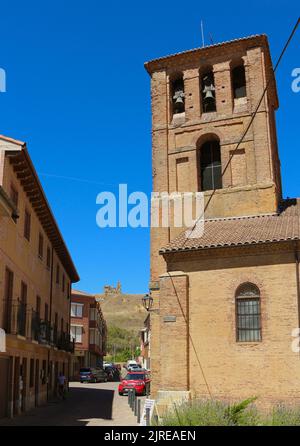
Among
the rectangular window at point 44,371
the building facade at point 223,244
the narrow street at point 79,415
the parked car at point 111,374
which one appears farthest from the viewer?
the parked car at point 111,374

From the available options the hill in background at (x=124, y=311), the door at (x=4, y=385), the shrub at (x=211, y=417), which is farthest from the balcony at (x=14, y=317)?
the hill in background at (x=124, y=311)

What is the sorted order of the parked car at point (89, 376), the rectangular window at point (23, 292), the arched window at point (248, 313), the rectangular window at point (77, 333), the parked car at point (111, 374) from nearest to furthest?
the arched window at point (248, 313)
the rectangular window at point (23, 292)
the parked car at point (89, 376)
the parked car at point (111, 374)
the rectangular window at point (77, 333)

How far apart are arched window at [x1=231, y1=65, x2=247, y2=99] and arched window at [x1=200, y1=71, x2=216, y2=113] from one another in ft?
3.08

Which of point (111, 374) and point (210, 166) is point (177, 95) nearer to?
point (210, 166)

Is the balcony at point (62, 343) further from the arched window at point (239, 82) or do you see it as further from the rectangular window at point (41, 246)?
the arched window at point (239, 82)

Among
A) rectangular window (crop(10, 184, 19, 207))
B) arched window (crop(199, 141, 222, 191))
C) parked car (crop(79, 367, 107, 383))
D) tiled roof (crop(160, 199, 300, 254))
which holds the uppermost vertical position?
arched window (crop(199, 141, 222, 191))

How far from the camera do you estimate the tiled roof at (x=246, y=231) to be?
17.1m

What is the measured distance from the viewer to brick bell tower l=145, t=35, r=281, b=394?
20.5 m

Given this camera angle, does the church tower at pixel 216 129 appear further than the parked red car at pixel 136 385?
No

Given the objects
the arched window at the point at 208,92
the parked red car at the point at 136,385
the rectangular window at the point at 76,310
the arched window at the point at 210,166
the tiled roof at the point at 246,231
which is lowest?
the parked red car at the point at 136,385

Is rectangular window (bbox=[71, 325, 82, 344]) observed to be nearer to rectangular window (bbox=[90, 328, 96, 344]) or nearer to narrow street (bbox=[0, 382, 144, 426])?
rectangular window (bbox=[90, 328, 96, 344])

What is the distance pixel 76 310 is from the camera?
2024 inches

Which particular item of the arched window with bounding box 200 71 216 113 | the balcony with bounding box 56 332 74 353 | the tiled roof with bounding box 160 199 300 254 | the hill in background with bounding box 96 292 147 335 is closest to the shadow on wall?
the balcony with bounding box 56 332 74 353
